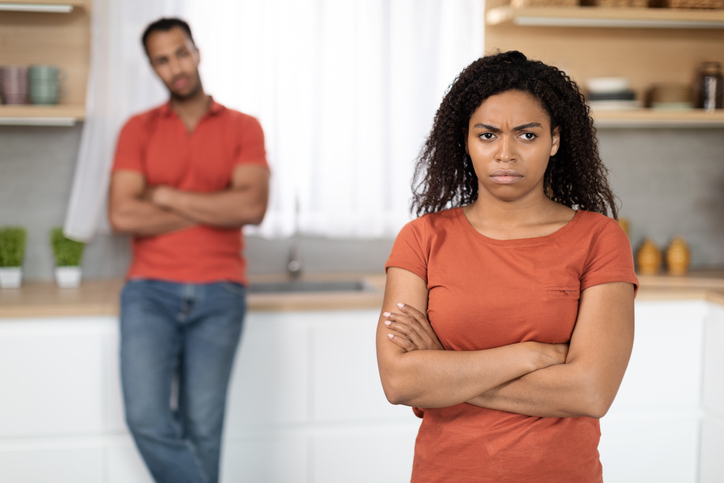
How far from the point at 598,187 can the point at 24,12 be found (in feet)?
7.94

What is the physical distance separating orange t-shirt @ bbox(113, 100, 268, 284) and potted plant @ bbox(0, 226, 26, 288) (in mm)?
685

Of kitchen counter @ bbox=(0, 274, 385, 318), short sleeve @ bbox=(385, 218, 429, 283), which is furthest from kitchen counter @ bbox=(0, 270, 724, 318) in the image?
short sleeve @ bbox=(385, 218, 429, 283)

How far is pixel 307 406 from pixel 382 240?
0.91 metres

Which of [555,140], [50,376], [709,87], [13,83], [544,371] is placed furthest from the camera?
[709,87]

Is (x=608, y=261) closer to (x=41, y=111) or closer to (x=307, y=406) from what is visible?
(x=307, y=406)

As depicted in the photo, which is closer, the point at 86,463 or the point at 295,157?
the point at 86,463

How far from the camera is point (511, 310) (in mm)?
1193

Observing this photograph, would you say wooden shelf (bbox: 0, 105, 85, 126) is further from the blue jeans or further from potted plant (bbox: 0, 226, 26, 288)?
the blue jeans

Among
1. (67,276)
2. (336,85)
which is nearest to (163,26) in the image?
(336,85)

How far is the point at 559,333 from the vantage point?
1.21m

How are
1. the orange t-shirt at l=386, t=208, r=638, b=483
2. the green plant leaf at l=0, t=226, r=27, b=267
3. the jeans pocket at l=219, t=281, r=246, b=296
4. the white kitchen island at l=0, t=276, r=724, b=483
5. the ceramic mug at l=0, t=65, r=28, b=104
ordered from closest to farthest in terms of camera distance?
the orange t-shirt at l=386, t=208, r=638, b=483
the jeans pocket at l=219, t=281, r=246, b=296
the white kitchen island at l=0, t=276, r=724, b=483
the ceramic mug at l=0, t=65, r=28, b=104
the green plant leaf at l=0, t=226, r=27, b=267

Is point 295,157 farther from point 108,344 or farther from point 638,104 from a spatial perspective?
point 638,104

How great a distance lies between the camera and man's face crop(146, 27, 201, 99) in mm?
2246

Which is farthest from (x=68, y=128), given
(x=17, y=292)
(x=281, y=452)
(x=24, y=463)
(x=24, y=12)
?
(x=281, y=452)
